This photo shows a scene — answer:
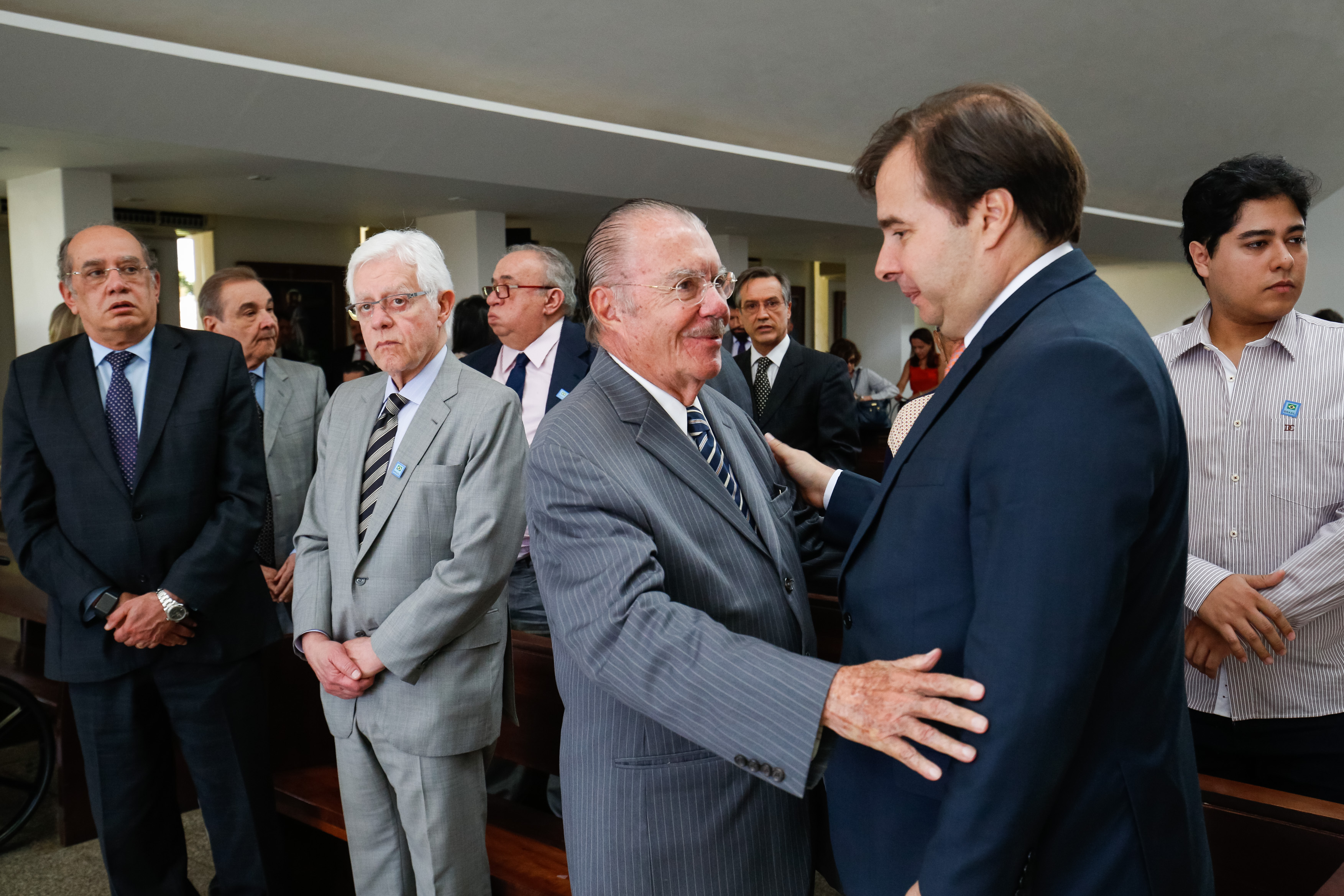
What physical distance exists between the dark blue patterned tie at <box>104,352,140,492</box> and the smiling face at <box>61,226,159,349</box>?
0.07 m

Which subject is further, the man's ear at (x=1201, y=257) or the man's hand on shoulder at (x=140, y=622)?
the man's hand on shoulder at (x=140, y=622)

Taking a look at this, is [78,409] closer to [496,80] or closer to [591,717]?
[591,717]

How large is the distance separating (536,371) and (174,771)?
68.3 inches

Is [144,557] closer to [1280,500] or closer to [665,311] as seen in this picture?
[665,311]

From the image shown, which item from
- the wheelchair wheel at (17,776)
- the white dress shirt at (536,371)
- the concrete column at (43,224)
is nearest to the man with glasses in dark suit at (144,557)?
the wheelchair wheel at (17,776)

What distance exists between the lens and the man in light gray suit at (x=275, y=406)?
3418 millimetres

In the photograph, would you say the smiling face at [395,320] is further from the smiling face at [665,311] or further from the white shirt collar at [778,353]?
the white shirt collar at [778,353]

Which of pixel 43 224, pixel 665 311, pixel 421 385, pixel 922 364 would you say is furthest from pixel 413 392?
pixel 922 364

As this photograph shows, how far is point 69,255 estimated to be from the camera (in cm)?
256

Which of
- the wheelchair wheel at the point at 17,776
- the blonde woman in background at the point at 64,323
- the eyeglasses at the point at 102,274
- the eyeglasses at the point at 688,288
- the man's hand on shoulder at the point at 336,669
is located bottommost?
the wheelchair wheel at the point at 17,776

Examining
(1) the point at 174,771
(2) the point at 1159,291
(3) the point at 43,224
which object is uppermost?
(2) the point at 1159,291

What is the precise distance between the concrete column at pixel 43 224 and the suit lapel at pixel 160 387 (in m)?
5.28

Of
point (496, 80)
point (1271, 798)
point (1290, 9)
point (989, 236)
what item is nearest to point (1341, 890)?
point (1271, 798)

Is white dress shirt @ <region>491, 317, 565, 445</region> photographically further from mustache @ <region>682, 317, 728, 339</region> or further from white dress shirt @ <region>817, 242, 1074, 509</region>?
white dress shirt @ <region>817, 242, 1074, 509</region>
